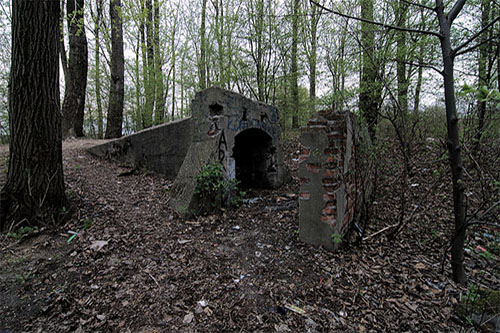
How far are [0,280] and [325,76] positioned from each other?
29.4 ft

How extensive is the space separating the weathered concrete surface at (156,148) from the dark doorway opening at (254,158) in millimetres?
1440

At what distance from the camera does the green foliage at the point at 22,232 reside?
3146mm

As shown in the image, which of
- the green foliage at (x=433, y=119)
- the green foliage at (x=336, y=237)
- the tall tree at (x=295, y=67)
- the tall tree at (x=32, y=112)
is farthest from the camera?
the tall tree at (x=295, y=67)

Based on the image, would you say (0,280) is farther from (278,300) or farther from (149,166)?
(149,166)

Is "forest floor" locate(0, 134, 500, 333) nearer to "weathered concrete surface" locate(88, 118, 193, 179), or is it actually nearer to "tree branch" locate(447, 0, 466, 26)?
"tree branch" locate(447, 0, 466, 26)

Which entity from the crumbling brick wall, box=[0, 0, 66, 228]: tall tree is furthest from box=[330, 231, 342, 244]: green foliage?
box=[0, 0, 66, 228]: tall tree

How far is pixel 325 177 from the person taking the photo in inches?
124

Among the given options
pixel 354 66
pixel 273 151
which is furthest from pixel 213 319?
pixel 354 66

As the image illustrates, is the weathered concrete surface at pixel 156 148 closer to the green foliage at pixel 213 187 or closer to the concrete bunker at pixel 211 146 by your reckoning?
the concrete bunker at pixel 211 146

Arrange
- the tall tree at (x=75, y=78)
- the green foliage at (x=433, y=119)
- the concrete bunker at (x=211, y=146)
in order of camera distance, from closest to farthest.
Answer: the concrete bunker at (x=211, y=146), the green foliage at (x=433, y=119), the tall tree at (x=75, y=78)

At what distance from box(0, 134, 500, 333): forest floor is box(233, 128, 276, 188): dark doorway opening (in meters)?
2.21

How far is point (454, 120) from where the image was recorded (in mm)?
2188

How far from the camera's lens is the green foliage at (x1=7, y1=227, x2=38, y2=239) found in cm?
315

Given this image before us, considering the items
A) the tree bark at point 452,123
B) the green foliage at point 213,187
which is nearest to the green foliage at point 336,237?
the tree bark at point 452,123
